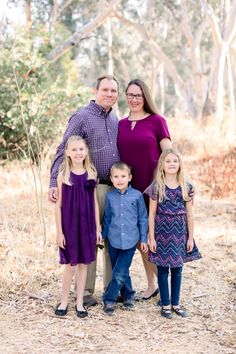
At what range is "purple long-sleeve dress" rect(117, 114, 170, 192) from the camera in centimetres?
378

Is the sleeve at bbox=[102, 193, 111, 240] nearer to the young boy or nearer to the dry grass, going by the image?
the young boy

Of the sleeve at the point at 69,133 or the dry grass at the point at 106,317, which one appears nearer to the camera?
the dry grass at the point at 106,317

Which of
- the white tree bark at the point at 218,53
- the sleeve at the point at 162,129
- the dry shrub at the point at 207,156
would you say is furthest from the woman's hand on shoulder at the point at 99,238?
the white tree bark at the point at 218,53

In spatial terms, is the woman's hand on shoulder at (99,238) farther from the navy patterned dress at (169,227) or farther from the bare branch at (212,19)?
the bare branch at (212,19)

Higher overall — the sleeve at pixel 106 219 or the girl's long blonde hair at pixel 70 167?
the girl's long blonde hair at pixel 70 167

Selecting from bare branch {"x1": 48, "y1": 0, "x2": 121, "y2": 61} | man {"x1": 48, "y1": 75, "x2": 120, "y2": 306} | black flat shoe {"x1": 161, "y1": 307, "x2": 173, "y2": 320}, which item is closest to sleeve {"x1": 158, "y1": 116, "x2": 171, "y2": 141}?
man {"x1": 48, "y1": 75, "x2": 120, "y2": 306}

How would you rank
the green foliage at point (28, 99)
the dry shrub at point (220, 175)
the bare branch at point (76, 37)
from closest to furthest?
the dry shrub at point (220, 175) < the green foliage at point (28, 99) < the bare branch at point (76, 37)

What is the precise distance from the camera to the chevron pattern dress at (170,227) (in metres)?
3.72

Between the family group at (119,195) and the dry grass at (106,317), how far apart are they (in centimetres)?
18

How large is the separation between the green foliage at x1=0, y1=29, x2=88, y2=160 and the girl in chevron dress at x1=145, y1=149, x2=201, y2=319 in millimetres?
5970

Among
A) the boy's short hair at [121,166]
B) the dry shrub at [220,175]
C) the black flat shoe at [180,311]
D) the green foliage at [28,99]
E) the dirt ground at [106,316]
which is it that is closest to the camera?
the dirt ground at [106,316]

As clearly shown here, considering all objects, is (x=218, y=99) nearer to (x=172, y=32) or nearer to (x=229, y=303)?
(x=229, y=303)

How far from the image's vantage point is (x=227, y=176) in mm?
8055

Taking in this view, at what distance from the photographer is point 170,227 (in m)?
3.74
